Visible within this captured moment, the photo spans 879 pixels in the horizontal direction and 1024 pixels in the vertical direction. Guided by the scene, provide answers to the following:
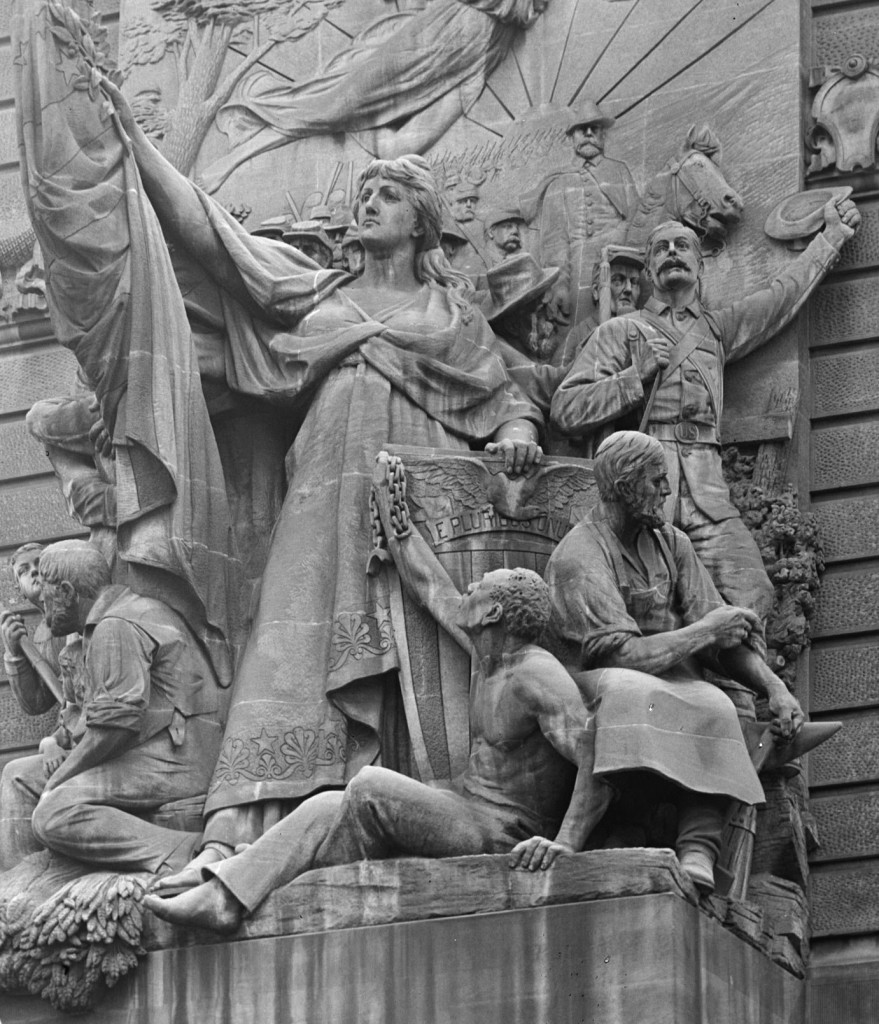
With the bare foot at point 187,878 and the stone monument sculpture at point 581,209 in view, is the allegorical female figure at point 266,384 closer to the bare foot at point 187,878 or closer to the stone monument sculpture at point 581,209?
the bare foot at point 187,878

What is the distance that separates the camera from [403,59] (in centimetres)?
2078

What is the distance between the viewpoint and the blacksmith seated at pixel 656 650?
1705cm

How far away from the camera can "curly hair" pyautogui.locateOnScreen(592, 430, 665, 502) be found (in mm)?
17719

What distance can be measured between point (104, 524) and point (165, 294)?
1.31 meters

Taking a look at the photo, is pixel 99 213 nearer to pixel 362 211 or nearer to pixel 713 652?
pixel 362 211

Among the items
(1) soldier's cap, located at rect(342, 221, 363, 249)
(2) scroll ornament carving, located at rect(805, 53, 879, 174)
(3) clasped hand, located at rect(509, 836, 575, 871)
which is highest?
(2) scroll ornament carving, located at rect(805, 53, 879, 174)

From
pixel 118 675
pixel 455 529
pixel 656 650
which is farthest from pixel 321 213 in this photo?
pixel 656 650

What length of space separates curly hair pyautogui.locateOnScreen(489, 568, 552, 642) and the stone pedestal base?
1227 mm

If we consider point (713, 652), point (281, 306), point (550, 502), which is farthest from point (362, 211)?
point (713, 652)

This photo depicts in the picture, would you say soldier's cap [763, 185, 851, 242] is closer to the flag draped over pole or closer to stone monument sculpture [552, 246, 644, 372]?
stone monument sculpture [552, 246, 644, 372]

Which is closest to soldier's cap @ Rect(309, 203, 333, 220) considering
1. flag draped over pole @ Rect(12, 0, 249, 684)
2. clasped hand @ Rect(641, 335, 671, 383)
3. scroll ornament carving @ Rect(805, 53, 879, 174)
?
flag draped over pole @ Rect(12, 0, 249, 684)

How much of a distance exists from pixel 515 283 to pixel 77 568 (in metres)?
3.01

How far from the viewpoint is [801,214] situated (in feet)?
64.8

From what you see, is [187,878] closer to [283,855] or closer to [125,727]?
[283,855]
